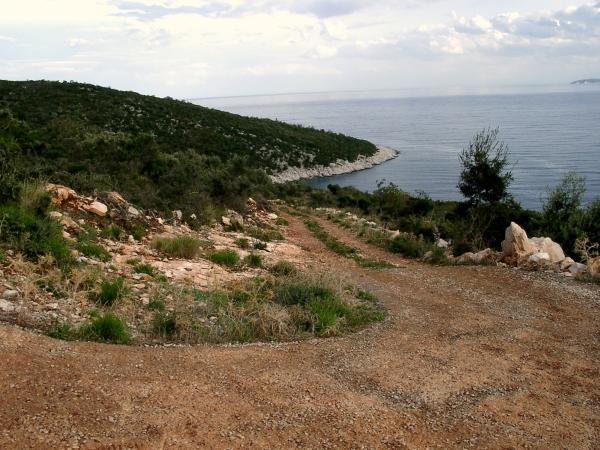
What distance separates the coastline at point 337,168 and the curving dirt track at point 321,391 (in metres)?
45.3

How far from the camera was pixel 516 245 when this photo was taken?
44.1 ft

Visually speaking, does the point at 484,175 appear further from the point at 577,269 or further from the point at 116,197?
the point at 116,197

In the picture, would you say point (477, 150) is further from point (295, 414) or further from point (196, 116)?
point (196, 116)

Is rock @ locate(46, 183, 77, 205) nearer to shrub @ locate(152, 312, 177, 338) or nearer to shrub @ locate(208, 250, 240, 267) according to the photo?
shrub @ locate(208, 250, 240, 267)

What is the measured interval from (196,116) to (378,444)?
193ft

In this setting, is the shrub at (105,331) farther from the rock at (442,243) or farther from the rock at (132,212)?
the rock at (442,243)

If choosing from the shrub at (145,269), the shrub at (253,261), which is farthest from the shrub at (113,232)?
the shrub at (253,261)

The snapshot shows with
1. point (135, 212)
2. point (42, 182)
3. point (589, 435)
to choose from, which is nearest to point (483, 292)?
point (589, 435)

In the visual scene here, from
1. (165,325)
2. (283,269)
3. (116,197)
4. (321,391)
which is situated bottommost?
(283,269)

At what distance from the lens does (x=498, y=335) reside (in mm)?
8250

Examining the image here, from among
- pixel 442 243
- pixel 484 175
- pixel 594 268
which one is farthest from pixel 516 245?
pixel 484 175

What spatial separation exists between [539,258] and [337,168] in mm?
52480

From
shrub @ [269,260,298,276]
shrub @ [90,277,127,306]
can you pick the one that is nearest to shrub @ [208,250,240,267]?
shrub @ [269,260,298,276]

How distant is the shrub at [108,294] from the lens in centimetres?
778
